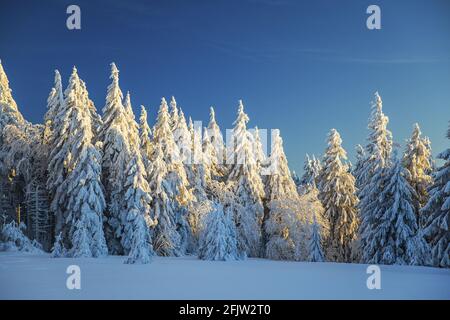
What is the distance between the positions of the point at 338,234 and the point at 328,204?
2.84 metres

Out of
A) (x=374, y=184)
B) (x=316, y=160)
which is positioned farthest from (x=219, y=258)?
(x=316, y=160)

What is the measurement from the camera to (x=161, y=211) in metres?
34.1

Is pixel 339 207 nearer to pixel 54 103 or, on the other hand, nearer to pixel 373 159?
pixel 373 159

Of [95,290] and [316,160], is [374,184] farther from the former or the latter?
[316,160]

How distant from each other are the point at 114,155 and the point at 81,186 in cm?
455

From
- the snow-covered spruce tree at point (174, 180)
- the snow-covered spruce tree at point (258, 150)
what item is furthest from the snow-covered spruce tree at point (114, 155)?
the snow-covered spruce tree at point (258, 150)

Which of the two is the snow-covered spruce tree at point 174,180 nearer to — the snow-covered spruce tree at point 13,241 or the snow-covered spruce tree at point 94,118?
the snow-covered spruce tree at point 94,118

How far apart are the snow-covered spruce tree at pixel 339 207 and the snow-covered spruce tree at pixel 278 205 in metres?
3.86

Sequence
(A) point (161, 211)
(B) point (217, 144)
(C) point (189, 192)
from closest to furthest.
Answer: (A) point (161, 211), (C) point (189, 192), (B) point (217, 144)

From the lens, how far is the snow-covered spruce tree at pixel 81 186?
29703 millimetres

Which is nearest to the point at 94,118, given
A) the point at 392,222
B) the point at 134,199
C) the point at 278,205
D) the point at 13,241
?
the point at 134,199

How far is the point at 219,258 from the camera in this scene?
89.5 feet

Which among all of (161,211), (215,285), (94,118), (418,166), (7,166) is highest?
(94,118)

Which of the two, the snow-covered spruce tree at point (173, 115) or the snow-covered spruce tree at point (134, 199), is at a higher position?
the snow-covered spruce tree at point (173, 115)
